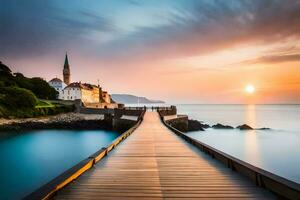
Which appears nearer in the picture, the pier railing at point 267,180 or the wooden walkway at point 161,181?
the pier railing at point 267,180

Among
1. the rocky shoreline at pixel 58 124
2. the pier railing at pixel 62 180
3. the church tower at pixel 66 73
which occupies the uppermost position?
the church tower at pixel 66 73

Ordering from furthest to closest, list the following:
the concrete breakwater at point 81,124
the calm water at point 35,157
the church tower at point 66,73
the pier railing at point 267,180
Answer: the church tower at point 66,73 → the concrete breakwater at point 81,124 → the calm water at point 35,157 → the pier railing at point 267,180

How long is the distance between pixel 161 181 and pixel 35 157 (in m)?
18.7

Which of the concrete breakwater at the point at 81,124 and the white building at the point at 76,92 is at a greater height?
the white building at the point at 76,92

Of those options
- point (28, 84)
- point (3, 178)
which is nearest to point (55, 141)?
point (3, 178)

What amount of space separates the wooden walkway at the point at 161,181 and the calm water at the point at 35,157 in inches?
Answer: 293

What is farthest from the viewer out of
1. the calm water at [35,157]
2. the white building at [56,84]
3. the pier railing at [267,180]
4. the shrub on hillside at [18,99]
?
the white building at [56,84]

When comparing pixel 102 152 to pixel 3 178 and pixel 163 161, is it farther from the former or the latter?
pixel 3 178

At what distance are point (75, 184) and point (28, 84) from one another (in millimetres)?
75971

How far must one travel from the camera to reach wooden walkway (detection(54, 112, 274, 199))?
4.57 metres

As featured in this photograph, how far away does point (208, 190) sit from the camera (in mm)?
4859

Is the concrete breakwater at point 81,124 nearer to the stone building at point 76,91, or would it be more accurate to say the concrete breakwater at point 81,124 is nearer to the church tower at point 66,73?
the stone building at point 76,91

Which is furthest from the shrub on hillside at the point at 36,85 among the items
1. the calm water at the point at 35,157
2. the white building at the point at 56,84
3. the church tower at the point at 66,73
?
the calm water at the point at 35,157

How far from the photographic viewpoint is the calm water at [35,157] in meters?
13.4
